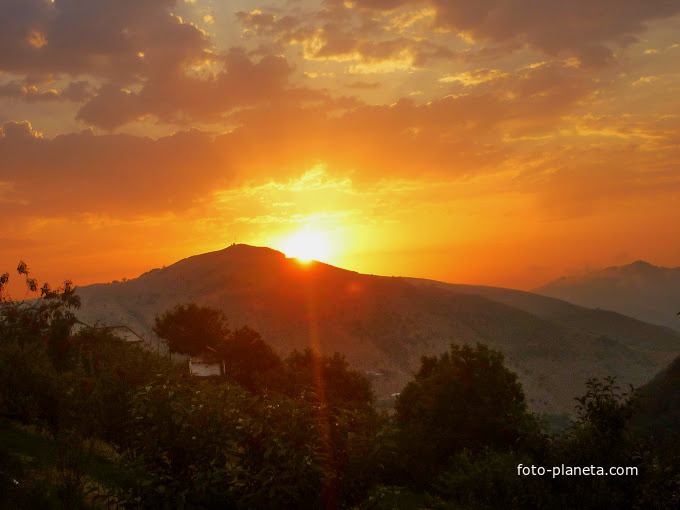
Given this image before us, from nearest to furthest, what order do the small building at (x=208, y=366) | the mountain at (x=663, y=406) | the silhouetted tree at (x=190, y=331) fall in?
the mountain at (x=663, y=406)
the small building at (x=208, y=366)
the silhouetted tree at (x=190, y=331)

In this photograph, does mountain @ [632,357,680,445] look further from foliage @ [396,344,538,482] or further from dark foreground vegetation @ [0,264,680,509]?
dark foreground vegetation @ [0,264,680,509]

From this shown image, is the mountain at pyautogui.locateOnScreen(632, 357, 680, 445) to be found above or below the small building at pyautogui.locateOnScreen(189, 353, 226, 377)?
below

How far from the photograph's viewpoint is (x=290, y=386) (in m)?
71.6

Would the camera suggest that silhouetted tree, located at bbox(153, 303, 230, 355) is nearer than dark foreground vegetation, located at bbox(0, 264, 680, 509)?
No

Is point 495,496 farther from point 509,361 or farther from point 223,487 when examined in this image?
point 509,361

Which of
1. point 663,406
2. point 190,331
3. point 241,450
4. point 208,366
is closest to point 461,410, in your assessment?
point 241,450

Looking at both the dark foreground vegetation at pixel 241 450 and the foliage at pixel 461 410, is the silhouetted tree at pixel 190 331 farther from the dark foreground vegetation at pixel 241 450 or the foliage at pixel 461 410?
the dark foreground vegetation at pixel 241 450

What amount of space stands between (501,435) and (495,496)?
2186cm

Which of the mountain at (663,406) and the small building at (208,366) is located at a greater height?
the small building at (208,366)

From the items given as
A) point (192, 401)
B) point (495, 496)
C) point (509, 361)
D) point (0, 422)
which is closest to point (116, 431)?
point (0, 422)

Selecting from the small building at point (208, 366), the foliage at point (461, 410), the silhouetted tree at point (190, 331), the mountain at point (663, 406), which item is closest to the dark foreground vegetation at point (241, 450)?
the foliage at point (461, 410)

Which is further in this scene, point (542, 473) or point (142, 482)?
point (542, 473)

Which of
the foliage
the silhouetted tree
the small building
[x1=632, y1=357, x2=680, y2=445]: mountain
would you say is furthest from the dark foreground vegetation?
the silhouetted tree

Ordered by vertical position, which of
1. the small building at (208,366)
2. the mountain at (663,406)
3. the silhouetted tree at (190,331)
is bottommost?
the mountain at (663,406)
